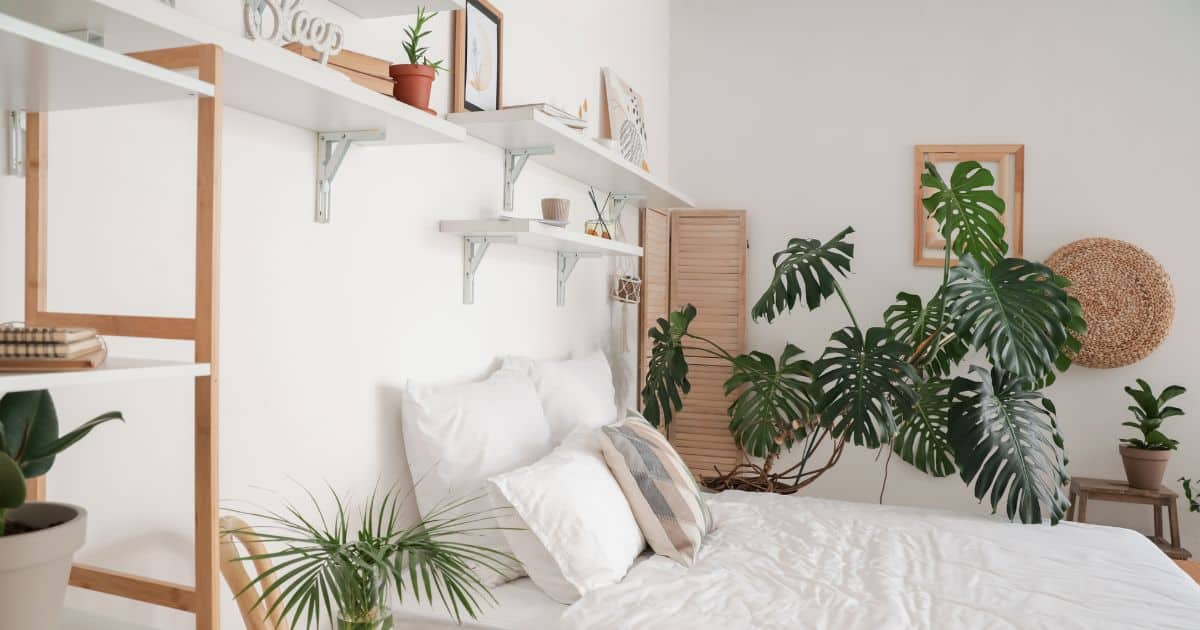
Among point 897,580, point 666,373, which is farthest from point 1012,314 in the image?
point 666,373

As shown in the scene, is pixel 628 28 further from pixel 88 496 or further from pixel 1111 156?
pixel 88 496

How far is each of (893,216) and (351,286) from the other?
2985 millimetres

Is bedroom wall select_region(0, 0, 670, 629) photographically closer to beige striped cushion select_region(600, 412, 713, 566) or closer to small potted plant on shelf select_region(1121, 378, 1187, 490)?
beige striped cushion select_region(600, 412, 713, 566)

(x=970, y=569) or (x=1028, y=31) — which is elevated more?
(x=1028, y=31)

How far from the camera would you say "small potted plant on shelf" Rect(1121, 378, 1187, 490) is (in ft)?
11.0

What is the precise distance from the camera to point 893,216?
3.89 m

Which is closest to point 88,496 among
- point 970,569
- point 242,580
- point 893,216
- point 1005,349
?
point 242,580

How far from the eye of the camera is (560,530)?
1693 mm

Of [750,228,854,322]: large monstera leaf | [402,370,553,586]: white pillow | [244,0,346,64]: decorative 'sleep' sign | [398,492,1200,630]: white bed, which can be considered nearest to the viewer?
[244,0,346,64]: decorative 'sleep' sign

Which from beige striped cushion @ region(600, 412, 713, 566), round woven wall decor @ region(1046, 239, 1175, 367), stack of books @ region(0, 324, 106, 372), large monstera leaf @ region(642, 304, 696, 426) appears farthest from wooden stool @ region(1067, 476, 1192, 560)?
stack of books @ region(0, 324, 106, 372)

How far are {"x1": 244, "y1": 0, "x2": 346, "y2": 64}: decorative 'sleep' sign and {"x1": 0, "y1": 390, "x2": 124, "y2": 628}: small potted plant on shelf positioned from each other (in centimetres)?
66

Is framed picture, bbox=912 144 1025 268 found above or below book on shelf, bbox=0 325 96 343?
above

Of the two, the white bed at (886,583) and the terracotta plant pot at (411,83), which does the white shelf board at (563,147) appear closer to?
the terracotta plant pot at (411,83)

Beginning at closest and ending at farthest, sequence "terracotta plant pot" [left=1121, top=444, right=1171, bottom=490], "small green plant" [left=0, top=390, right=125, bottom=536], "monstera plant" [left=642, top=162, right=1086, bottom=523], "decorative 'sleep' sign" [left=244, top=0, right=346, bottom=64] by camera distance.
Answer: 1. "small green plant" [left=0, top=390, right=125, bottom=536]
2. "decorative 'sleep' sign" [left=244, top=0, right=346, bottom=64]
3. "monstera plant" [left=642, top=162, right=1086, bottom=523]
4. "terracotta plant pot" [left=1121, top=444, right=1171, bottom=490]
